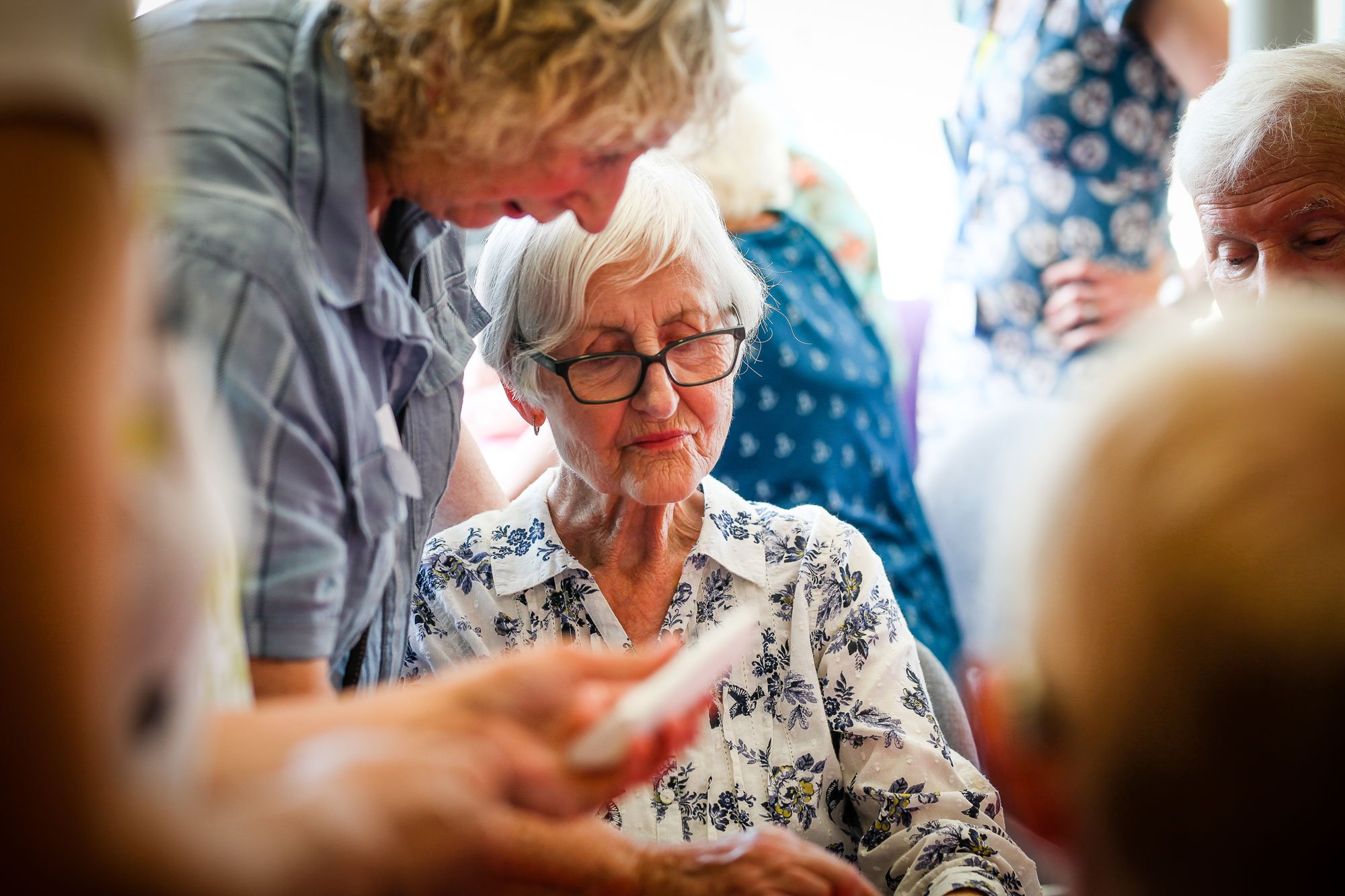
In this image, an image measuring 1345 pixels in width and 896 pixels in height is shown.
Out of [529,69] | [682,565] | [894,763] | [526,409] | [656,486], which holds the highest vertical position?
→ [529,69]

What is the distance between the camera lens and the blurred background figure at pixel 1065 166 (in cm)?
236

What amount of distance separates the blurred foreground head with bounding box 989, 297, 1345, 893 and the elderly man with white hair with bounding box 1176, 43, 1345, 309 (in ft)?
3.66

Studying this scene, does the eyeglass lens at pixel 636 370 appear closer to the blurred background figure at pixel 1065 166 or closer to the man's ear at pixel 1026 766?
the man's ear at pixel 1026 766

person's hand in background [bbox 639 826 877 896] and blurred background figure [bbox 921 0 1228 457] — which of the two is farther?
blurred background figure [bbox 921 0 1228 457]

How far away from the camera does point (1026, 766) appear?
0.70 metres

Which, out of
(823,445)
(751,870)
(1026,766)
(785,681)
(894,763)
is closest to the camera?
(1026,766)

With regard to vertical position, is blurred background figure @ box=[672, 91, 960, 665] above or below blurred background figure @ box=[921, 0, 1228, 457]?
below

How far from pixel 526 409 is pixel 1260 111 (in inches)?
47.6

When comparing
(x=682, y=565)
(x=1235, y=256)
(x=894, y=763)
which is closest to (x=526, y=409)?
(x=682, y=565)

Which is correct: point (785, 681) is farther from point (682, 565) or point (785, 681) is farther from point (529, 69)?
point (529, 69)

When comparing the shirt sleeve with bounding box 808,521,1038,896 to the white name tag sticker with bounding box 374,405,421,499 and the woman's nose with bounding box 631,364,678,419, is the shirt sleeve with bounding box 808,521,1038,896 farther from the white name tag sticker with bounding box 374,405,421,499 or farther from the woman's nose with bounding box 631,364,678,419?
the white name tag sticker with bounding box 374,405,421,499

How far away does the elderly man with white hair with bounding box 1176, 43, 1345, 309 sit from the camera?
1.60 metres

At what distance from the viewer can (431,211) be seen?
120 centimetres


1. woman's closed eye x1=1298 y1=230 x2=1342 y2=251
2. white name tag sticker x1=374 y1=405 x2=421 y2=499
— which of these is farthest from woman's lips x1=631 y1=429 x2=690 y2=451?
woman's closed eye x1=1298 y1=230 x2=1342 y2=251
